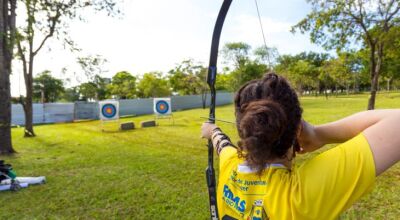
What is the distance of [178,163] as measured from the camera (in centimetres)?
527

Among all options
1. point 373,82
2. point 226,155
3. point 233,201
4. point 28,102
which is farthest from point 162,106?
point 233,201

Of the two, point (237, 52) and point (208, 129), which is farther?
point (237, 52)

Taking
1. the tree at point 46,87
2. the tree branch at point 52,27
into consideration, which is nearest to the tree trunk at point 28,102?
the tree branch at point 52,27

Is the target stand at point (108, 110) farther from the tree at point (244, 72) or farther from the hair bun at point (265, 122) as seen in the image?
the tree at point (244, 72)

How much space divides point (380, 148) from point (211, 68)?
44.9 inches

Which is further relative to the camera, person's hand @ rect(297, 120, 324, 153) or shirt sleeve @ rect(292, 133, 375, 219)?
person's hand @ rect(297, 120, 324, 153)

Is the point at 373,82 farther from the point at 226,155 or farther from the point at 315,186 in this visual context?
the point at 315,186

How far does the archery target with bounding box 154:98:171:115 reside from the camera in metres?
14.9

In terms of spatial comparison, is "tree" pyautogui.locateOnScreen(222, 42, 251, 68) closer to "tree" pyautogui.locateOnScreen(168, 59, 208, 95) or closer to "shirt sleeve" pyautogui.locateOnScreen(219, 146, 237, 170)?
"tree" pyautogui.locateOnScreen(168, 59, 208, 95)

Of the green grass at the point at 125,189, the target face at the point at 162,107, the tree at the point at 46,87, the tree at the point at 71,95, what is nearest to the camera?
the green grass at the point at 125,189

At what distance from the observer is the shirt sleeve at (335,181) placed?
29.2 inches

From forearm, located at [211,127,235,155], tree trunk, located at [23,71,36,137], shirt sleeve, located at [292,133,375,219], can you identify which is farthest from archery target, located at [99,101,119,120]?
shirt sleeve, located at [292,133,375,219]

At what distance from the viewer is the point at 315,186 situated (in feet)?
2.49

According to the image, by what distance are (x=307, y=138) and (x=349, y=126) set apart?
133 millimetres
